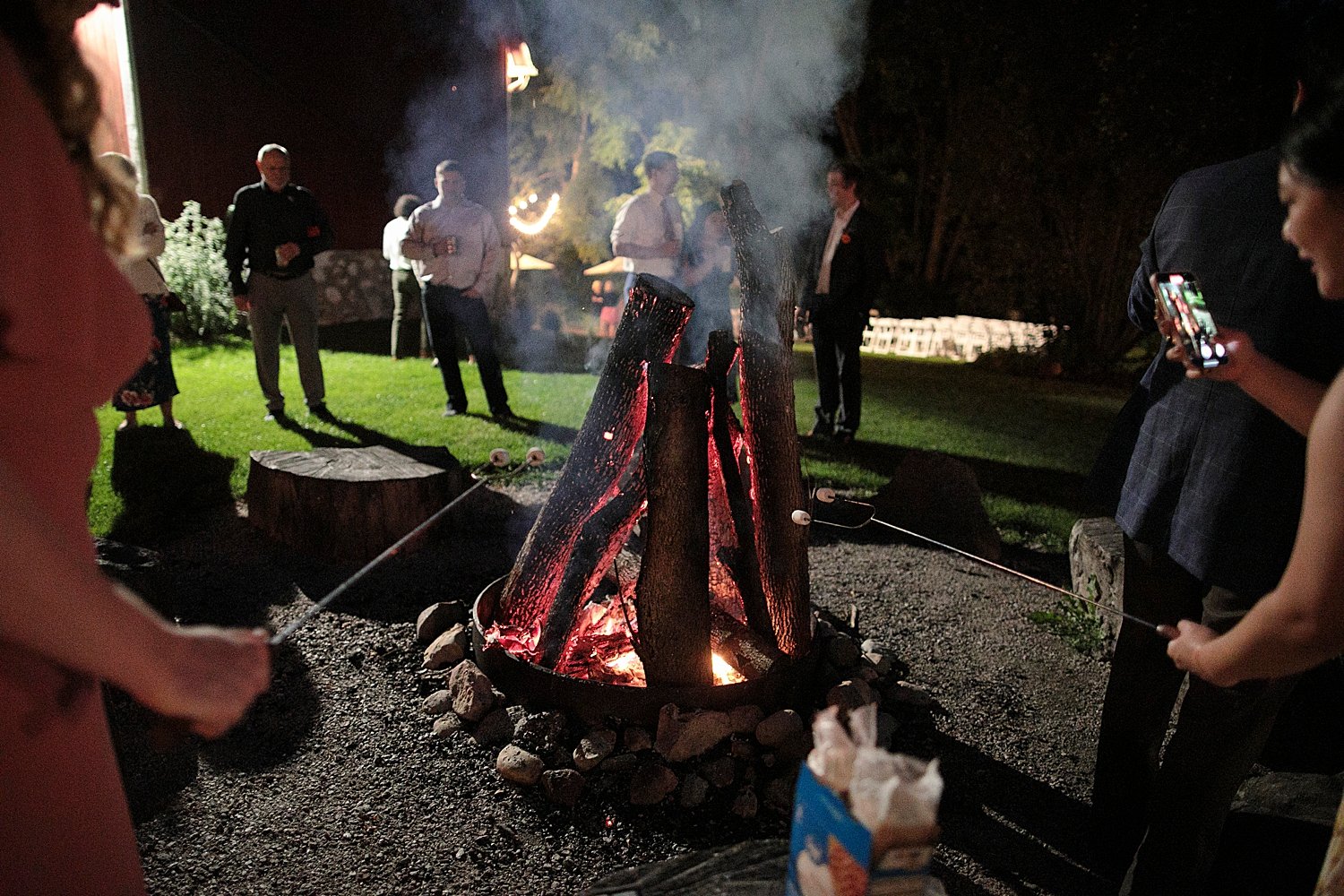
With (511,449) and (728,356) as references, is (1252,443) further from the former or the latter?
(511,449)

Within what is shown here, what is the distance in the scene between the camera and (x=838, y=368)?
26.8 ft

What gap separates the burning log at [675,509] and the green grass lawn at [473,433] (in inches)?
143

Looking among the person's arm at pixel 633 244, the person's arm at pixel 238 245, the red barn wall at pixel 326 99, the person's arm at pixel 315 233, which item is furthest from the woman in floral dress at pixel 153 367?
the red barn wall at pixel 326 99

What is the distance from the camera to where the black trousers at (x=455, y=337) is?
784 centimetres

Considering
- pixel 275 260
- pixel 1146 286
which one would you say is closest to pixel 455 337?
pixel 275 260

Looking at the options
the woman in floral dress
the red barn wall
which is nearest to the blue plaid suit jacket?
the woman in floral dress

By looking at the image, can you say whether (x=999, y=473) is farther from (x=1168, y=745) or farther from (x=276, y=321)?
(x=276, y=321)

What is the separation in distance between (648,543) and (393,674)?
1440 millimetres

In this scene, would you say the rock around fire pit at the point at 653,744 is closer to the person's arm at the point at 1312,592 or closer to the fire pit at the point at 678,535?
the fire pit at the point at 678,535

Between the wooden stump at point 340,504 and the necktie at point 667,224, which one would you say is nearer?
the wooden stump at point 340,504

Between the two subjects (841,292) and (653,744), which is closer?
(653,744)

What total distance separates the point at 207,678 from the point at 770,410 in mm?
2519

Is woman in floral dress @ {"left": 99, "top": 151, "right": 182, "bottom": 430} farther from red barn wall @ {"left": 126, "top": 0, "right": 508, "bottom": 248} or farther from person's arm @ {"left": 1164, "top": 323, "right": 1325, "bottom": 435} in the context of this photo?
person's arm @ {"left": 1164, "top": 323, "right": 1325, "bottom": 435}

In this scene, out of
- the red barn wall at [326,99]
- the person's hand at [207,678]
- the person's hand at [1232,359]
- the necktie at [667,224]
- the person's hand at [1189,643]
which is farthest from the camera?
the red barn wall at [326,99]
